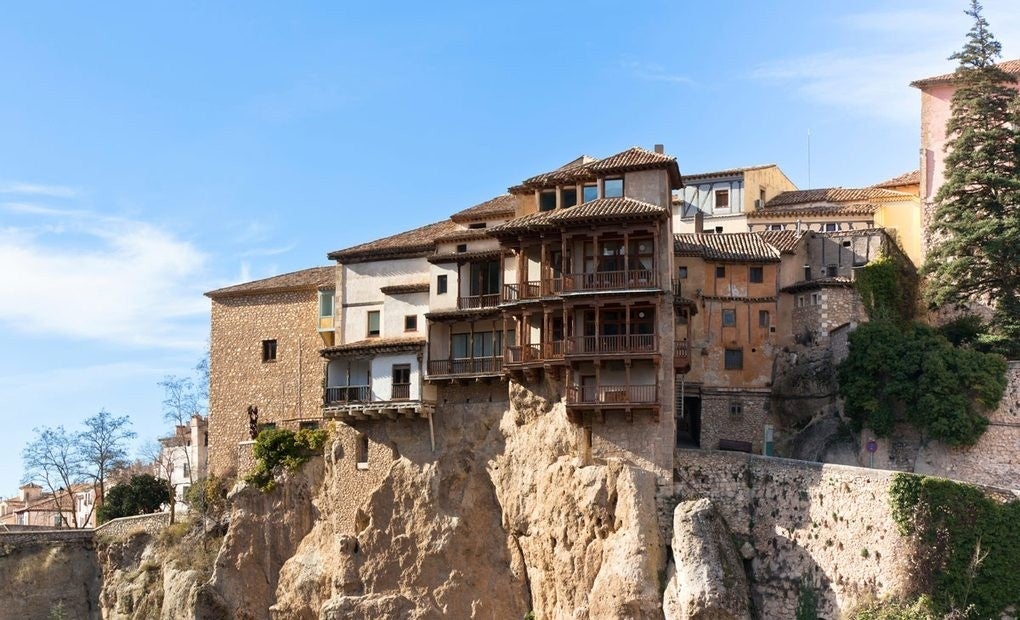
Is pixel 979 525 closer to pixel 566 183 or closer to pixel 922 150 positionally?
pixel 566 183

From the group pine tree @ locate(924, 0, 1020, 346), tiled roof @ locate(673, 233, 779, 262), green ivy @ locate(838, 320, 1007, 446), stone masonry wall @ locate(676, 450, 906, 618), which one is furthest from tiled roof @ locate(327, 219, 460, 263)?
pine tree @ locate(924, 0, 1020, 346)

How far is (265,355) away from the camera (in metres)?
→ 66.4

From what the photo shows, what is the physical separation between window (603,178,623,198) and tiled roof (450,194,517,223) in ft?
19.5

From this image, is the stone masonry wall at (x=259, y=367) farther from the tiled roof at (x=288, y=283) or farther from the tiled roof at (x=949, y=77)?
the tiled roof at (x=949, y=77)

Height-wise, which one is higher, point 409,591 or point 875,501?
point 875,501

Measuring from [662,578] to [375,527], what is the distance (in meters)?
13.4

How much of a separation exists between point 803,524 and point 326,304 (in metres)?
24.6

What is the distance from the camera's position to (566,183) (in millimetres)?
54656

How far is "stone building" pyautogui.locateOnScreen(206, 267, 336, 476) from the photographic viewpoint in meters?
64.6

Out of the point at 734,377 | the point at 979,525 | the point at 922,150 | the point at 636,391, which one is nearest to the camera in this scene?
the point at 979,525

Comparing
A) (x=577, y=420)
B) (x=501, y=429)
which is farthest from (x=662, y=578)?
(x=501, y=429)

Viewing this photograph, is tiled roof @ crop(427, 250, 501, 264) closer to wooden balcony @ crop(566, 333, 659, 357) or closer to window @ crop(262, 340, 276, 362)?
wooden balcony @ crop(566, 333, 659, 357)

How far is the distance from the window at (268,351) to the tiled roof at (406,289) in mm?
8331

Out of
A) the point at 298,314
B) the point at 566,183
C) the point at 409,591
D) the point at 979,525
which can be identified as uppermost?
the point at 566,183
